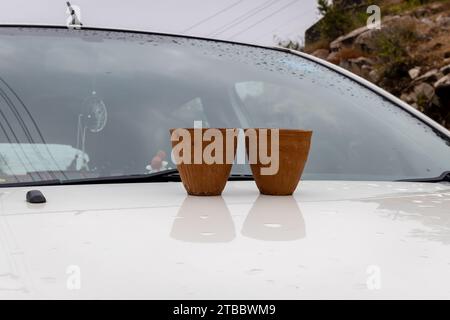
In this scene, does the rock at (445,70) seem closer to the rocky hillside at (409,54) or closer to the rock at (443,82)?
the rocky hillside at (409,54)

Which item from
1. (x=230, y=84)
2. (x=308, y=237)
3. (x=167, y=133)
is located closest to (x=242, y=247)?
(x=308, y=237)

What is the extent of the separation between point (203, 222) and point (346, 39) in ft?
62.4

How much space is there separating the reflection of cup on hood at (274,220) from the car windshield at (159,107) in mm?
377

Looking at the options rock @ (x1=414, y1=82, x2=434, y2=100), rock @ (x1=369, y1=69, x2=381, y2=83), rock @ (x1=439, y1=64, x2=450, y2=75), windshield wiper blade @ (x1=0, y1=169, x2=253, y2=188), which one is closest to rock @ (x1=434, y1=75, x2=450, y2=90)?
rock @ (x1=414, y1=82, x2=434, y2=100)

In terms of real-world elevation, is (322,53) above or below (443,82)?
above

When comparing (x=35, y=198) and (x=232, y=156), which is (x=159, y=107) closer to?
(x=232, y=156)

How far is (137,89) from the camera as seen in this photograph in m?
1.73

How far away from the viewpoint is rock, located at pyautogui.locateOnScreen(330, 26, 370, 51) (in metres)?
19.2

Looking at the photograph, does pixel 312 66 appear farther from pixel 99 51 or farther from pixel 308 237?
pixel 308 237

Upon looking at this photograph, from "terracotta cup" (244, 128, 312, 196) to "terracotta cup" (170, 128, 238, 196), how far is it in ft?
0.17

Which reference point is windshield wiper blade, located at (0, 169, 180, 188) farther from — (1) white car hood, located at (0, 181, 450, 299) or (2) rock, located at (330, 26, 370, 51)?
(2) rock, located at (330, 26, 370, 51)

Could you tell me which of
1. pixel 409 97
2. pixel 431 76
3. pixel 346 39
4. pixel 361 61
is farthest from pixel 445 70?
pixel 346 39

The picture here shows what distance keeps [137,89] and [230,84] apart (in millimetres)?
273

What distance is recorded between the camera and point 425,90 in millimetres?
14000
